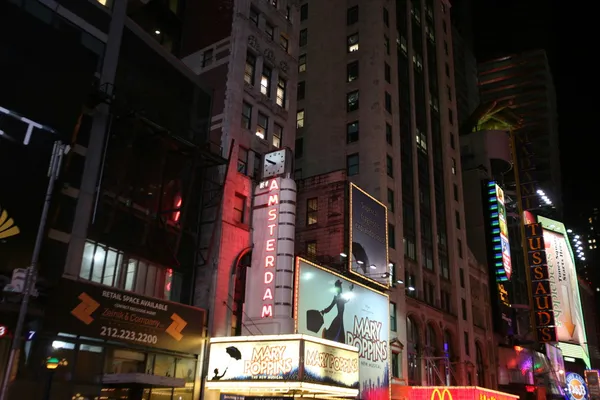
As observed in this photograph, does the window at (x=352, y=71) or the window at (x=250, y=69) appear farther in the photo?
the window at (x=352, y=71)

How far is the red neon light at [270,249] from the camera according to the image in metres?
31.2

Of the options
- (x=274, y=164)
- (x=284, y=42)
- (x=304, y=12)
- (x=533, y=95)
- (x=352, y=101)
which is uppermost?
(x=533, y=95)

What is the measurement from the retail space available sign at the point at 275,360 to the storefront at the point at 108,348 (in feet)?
4.69

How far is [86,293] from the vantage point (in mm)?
24391

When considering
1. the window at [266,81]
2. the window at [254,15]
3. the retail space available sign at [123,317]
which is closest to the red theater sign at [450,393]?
the retail space available sign at [123,317]

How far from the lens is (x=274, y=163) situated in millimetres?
35031

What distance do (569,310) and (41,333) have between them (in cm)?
6593

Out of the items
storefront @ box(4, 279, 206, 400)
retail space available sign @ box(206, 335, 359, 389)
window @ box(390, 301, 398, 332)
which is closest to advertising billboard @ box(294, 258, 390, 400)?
window @ box(390, 301, 398, 332)

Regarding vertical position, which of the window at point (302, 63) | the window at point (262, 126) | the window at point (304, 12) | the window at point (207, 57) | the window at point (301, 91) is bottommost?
the window at point (262, 126)

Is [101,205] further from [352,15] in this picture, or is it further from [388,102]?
[352,15]

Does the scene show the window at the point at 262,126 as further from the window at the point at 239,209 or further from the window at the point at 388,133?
the window at the point at 388,133

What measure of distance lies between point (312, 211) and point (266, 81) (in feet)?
35.2

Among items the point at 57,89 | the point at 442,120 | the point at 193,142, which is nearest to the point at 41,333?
the point at 57,89

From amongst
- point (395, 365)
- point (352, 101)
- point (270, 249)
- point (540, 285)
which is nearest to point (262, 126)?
point (270, 249)
